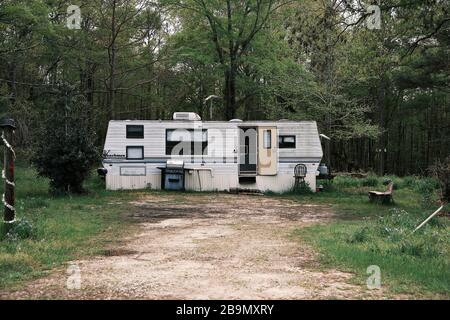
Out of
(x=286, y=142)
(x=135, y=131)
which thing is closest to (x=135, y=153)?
(x=135, y=131)

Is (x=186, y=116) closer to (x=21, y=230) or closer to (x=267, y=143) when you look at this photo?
(x=267, y=143)

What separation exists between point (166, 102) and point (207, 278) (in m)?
25.7

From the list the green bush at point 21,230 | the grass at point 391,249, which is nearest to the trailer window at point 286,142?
the grass at point 391,249

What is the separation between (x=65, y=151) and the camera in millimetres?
15234

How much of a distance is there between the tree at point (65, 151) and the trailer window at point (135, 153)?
2.65 m

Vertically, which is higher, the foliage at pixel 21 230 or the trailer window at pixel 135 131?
the trailer window at pixel 135 131

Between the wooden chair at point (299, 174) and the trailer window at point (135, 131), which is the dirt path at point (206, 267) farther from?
the trailer window at point (135, 131)

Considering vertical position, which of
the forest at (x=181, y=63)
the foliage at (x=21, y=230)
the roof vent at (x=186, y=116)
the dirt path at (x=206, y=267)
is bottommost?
the dirt path at (x=206, y=267)

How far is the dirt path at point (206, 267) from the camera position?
17.3 feet

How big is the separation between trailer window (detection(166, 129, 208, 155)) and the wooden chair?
3437 mm

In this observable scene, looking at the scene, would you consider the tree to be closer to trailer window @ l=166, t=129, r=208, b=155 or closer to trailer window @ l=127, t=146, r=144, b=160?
trailer window @ l=127, t=146, r=144, b=160

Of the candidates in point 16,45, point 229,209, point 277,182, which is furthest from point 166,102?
point 229,209

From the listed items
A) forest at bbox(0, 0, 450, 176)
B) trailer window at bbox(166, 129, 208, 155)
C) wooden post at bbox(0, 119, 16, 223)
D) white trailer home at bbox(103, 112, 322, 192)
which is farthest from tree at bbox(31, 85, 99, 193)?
wooden post at bbox(0, 119, 16, 223)

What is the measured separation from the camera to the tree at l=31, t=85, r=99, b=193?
15.2 metres
